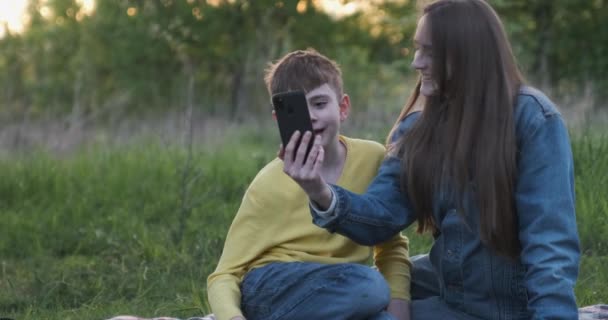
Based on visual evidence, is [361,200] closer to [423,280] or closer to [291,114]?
[291,114]

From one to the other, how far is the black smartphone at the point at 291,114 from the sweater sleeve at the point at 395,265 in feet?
2.34

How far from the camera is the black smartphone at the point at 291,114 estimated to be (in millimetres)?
2799

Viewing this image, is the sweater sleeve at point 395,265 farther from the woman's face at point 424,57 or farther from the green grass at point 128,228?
the green grass at point 128,228

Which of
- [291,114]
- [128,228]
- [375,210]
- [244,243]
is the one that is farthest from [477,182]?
[128,228]

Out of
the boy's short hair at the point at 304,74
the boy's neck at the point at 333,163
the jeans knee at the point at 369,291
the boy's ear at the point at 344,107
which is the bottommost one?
the jeans knee at the point at 369,291

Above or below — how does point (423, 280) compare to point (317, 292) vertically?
below

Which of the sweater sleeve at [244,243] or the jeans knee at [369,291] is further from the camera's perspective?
the sweater sleeve at [244,243]

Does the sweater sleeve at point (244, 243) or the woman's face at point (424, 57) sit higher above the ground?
the woman's face at point (424, 57)

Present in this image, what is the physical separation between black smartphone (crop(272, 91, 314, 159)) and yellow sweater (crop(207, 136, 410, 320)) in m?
0.44

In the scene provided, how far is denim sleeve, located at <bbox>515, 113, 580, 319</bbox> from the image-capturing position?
2619mm

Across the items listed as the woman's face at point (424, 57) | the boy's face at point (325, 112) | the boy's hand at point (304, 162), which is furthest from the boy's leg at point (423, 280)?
the boy's hand at point (304, 162)

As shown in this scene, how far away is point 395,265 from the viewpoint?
10.9 ft

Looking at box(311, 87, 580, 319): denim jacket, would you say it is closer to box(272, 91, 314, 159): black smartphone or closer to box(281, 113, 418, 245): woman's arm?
box(281, 113, 418, 245): woman's arm

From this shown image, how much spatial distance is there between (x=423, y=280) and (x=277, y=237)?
60 centimetres
